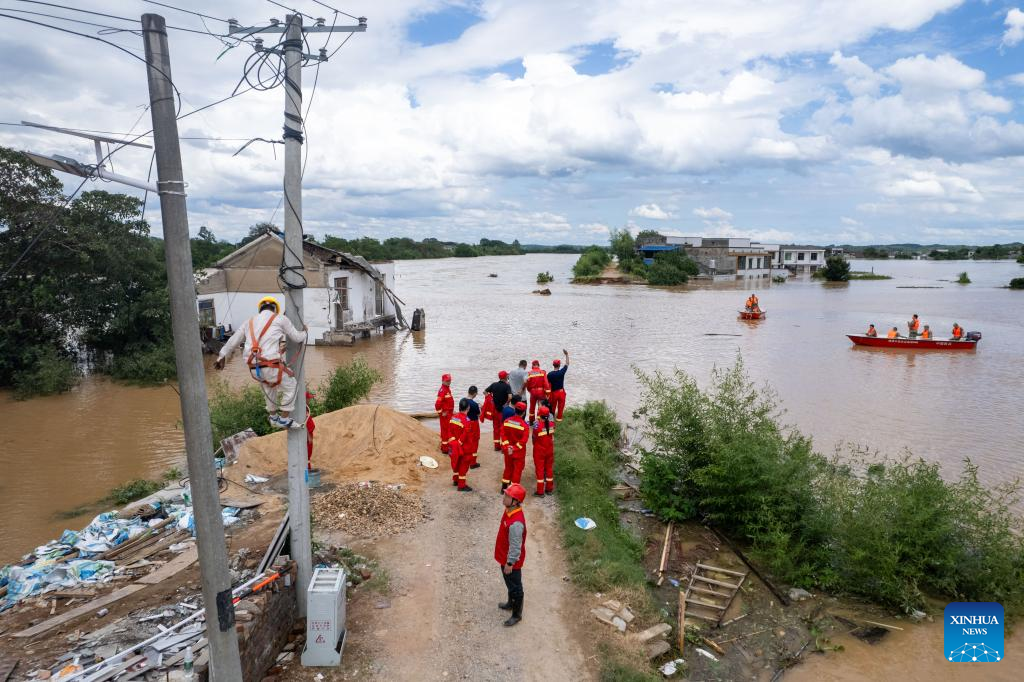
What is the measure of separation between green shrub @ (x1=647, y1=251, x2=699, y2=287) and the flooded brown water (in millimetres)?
17943

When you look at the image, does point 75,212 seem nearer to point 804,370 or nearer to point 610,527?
point 610,527

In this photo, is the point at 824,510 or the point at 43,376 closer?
the point at 824,510

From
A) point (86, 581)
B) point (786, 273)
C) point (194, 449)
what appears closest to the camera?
point (194, 449)

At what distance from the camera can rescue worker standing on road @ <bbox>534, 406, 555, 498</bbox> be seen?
31.6 feet

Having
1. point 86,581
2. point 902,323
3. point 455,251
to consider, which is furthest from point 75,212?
point 455,251

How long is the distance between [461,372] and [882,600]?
16.2 meters

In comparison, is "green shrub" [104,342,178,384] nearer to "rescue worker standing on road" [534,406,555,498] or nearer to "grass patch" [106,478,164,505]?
"grass patch" [106,478,164,505]

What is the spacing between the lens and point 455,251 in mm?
152000

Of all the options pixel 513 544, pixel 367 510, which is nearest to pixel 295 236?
pixel 513 544

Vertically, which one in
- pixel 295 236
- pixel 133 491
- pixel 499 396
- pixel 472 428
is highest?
pixel 295 236

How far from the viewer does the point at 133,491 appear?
11.9m

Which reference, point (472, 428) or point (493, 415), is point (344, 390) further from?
point (472, 428)

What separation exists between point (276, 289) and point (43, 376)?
30.1 feet

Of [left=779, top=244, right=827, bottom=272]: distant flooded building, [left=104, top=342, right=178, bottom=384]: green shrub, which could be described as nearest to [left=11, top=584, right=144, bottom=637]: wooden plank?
[left=104, top=342, right=178, bottom=384]: green shrub
